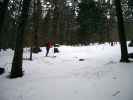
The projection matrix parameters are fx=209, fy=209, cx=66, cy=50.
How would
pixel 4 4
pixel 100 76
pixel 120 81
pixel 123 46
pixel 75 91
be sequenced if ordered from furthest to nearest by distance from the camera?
pixel 123 46, pixel 100 76, pixel 4 4, pixel 120 81, pixel 75 91

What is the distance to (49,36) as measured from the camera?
144 feet

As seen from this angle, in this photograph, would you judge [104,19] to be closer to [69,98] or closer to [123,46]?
[123,46]

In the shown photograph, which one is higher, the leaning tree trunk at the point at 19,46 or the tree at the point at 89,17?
the tree at the point at 89,17

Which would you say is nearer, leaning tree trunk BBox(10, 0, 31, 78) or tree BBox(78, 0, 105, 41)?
leaning tree trunk BBox(10, 0, 31, 78)

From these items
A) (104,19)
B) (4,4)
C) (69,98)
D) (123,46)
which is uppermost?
(104,19)

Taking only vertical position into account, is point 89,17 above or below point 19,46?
above

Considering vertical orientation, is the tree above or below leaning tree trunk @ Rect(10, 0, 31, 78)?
above

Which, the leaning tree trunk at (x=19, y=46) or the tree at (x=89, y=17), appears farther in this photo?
the tree at (x=89, y=17)

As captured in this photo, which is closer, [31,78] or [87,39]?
[31,78]

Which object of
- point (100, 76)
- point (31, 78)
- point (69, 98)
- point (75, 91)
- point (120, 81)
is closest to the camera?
point (69, 98)

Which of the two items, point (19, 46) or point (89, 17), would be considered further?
point (89, 17)

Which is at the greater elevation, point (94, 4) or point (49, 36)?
point (94, 4)

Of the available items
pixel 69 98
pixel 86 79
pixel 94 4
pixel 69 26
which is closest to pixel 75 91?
pixel 69 98

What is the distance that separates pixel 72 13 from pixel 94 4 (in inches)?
250
